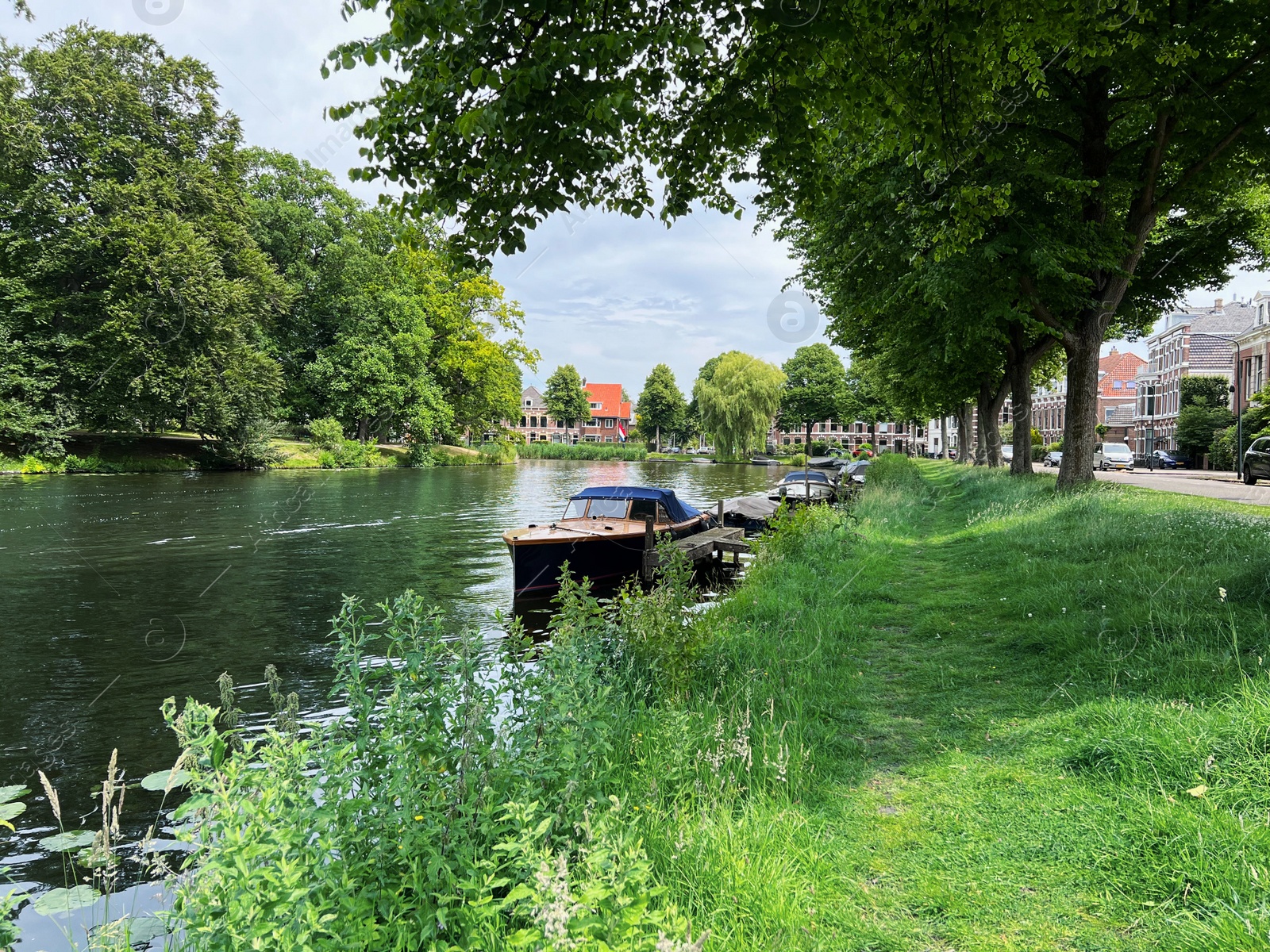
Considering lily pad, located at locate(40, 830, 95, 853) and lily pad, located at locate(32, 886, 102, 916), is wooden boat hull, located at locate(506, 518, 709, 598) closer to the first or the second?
lily pad, located at locate(40, 830, 95, 853)

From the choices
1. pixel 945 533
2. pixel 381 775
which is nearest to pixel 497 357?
pixel 945 533

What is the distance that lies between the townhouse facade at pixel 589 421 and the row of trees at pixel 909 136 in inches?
4177

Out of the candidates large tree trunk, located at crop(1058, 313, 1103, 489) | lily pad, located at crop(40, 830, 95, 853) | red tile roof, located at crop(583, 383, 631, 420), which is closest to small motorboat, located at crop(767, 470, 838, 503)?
large tree trunk, located at crop(1058, 313, 1103, 489)

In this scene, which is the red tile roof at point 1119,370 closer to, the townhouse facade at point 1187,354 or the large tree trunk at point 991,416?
the townhouse facade at point 1187,354

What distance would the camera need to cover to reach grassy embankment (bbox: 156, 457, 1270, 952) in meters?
2.78

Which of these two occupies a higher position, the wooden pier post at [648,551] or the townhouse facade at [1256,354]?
the townhouse facade at [1256,354]

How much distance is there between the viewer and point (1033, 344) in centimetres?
2245

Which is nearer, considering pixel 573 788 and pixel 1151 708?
pixel 573 788

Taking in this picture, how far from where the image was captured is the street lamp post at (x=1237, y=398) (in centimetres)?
3800

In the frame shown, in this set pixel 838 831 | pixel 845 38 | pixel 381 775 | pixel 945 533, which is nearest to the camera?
pixel 381 775

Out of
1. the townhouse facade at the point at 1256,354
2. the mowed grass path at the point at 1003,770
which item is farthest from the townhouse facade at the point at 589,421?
the mowed grass path at the point at 1003,770

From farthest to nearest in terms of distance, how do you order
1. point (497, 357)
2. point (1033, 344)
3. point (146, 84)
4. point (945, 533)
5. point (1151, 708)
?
point (497, 357) < point (146, 84) < point (1033, 344) < point (945, 533) < point (1151, 708)

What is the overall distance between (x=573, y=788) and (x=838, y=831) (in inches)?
60.2

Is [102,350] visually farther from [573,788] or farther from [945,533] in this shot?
[573,788]
